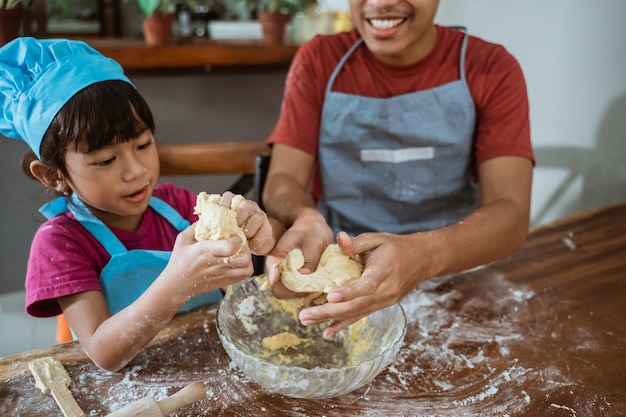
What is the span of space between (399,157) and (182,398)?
1.04 metres

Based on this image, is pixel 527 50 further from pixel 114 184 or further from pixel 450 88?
pixel 114 184

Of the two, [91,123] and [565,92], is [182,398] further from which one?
[565,92]

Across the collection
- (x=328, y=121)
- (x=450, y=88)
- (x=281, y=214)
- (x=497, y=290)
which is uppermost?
(x=450, y=88)

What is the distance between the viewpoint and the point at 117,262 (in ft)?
3.97

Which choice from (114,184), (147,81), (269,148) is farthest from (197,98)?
(114,184)

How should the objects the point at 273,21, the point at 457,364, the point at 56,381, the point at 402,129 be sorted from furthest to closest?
the point at 273,21 → the point at 402,129 → the point at 457,364 → the point at 56,381

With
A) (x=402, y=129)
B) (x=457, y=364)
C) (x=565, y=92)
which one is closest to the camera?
(x=457, y=364)

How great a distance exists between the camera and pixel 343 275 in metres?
1.04

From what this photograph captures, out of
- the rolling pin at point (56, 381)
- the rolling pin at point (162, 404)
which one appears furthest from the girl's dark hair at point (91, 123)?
the rolling pin at point (162, 404)

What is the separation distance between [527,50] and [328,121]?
4.06 ft

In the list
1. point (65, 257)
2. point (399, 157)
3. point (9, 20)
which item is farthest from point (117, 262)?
point (399, 157)

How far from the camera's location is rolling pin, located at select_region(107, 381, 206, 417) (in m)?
0.84

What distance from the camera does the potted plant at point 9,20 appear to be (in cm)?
109

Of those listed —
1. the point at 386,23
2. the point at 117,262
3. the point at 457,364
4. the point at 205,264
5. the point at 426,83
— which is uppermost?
the point at 386,23
